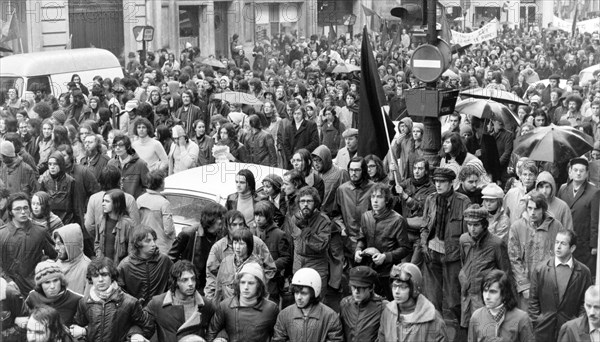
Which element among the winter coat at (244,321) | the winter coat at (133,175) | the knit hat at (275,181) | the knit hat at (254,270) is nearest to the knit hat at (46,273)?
the winter coat at (244,321)

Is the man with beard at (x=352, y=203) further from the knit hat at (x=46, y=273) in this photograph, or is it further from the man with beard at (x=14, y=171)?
the man with beard at (x=14, y=171)

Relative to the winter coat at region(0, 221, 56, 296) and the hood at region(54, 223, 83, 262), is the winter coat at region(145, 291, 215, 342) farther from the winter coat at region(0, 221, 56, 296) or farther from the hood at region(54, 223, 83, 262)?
the winter coat at region(0, 221, 56, 296)

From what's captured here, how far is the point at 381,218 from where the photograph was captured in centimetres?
1027

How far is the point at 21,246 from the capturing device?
10.2 meters

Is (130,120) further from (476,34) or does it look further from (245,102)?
(476,34)

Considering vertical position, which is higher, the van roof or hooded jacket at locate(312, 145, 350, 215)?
the van roof

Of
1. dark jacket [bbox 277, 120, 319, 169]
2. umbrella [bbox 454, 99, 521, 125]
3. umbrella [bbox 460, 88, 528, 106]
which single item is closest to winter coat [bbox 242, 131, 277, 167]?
dark jacket [bbox 277, 120, 319, 169]

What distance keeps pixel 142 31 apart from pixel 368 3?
20475 millimetres

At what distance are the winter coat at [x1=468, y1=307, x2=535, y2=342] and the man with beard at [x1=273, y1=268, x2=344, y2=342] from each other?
91 centimetres

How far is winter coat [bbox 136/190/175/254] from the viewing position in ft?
35.7

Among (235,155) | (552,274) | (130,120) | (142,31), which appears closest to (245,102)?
(130,120)

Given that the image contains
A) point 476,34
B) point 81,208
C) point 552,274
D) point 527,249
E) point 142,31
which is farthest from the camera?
point 142,31

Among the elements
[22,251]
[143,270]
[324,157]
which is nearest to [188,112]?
[324,157]

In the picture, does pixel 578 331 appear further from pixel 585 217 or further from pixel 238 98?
pixel 238 98
